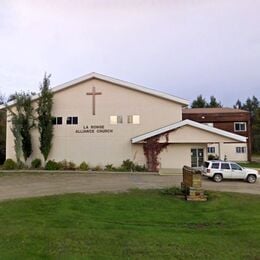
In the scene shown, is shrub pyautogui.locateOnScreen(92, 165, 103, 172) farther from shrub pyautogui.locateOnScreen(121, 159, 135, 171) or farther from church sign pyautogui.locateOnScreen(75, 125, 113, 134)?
church sign pyautogui.locateOnScreen(75, 125, 113, 134)

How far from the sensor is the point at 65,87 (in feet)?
103

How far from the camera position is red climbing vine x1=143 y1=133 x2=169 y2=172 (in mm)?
29641

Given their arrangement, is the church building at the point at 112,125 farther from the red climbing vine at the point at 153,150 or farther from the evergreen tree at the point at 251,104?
the evergreen tree at the point at 251,104

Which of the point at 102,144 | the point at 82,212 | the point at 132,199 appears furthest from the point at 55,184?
the point at 102,144

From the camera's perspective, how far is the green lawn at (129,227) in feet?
23.4

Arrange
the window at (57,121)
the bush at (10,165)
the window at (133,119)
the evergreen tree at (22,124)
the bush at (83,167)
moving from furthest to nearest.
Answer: the window at (57,121) < the window at (133,119) < the evergreen tree at (22,124) < the bush at (10,165) < the bush at (83,167)

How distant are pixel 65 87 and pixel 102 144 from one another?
6.34 meters

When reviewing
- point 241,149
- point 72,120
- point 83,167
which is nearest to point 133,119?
point 72,120

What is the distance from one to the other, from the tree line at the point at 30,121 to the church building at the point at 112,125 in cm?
66

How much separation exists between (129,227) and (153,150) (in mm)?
20280

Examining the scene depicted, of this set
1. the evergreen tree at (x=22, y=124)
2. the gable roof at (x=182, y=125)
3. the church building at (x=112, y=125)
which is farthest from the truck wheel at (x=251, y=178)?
the evergreen tree at (x=22, y=124)

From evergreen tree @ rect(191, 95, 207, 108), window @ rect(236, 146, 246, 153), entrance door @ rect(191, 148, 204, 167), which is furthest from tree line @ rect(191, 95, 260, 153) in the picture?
entrance door @ rect(191, 148, 204, 167)

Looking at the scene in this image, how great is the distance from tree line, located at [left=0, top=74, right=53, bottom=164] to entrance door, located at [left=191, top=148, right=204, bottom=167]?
42.5 feet

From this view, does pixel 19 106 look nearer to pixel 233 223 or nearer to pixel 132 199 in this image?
pixel 132 199
